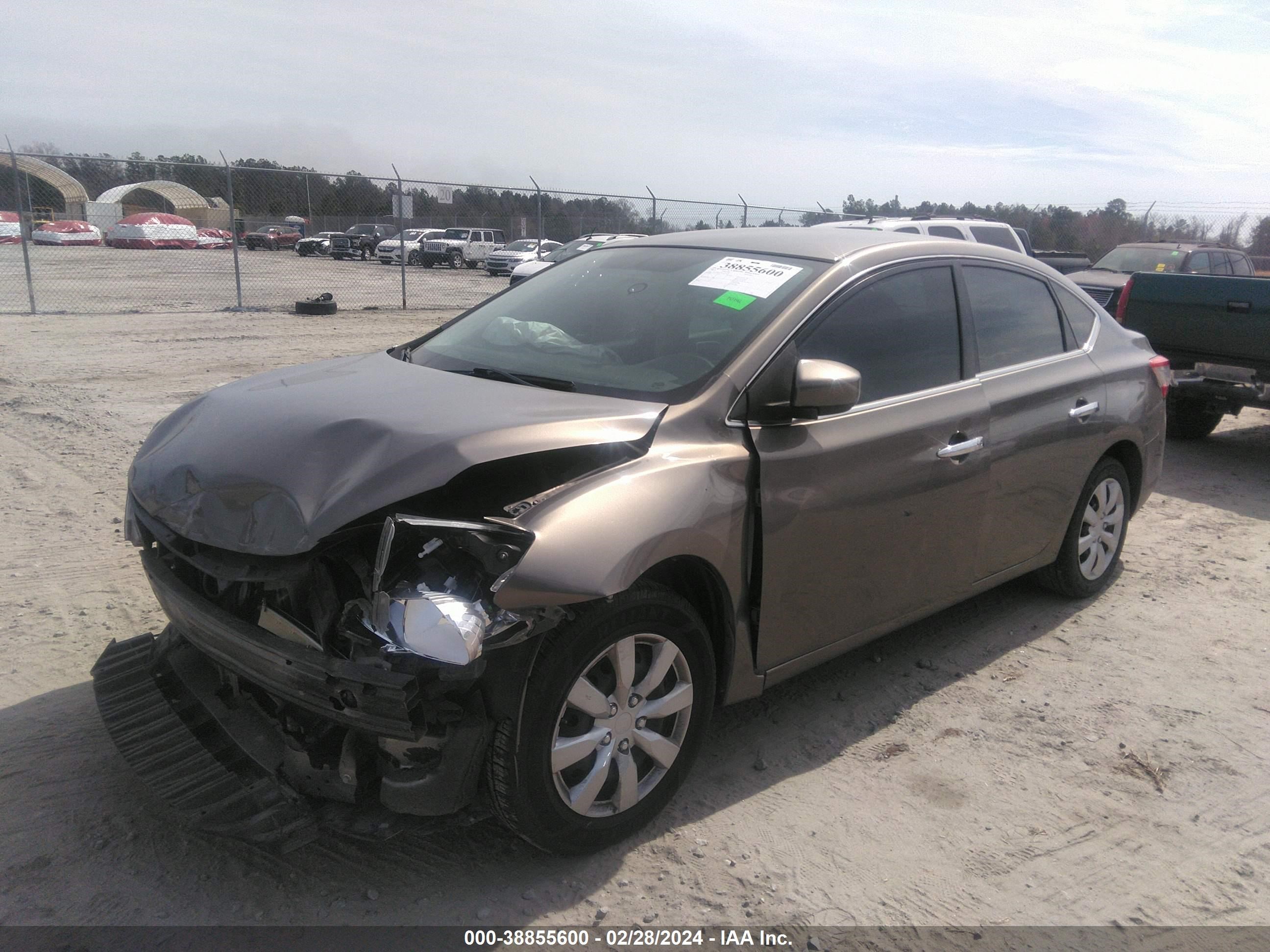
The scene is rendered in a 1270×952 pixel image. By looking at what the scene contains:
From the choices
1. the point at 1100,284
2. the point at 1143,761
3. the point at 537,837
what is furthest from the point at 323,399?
the point at 1100,284

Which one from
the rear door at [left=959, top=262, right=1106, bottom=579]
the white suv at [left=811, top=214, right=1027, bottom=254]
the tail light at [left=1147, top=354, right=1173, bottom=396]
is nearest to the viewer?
the rear door at [left=959, top=262, right=1106, bottom=579]

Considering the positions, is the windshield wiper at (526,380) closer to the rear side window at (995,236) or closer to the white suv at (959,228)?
the white suv at (959,228)

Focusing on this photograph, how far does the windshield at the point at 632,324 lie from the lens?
328 centimetres

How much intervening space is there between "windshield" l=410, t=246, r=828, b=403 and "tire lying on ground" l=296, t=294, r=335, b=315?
539 inches

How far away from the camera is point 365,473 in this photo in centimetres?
257

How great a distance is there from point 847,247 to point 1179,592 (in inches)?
118

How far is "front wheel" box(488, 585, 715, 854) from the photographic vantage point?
253 cm

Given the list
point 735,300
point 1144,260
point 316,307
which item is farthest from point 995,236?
point 735,300

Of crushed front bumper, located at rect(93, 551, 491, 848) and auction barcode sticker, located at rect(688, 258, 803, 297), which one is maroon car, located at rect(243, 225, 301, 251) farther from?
crushed front bumper, located at rect(93, 551, 491, 848)

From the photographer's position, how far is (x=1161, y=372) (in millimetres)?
5156

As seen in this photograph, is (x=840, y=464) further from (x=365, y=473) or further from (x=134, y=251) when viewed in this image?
(x=134, y=251)

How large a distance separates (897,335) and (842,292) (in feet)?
1.16

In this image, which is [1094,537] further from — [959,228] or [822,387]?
[959,228]


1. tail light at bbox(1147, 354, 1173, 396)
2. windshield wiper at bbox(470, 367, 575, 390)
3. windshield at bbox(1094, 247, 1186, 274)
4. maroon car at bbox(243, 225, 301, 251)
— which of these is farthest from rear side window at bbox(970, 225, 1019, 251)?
maroon car at bbox(243, 225, 301, 251)
